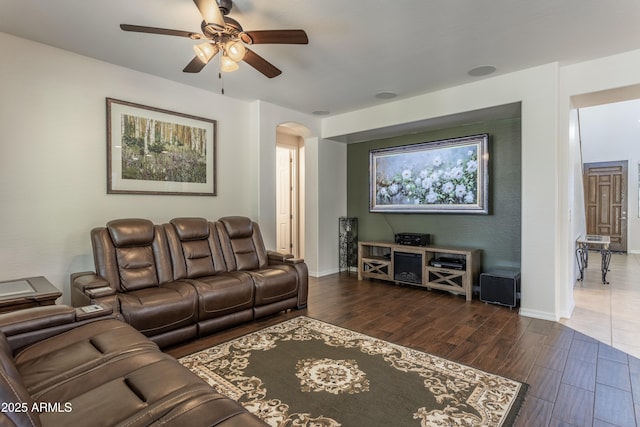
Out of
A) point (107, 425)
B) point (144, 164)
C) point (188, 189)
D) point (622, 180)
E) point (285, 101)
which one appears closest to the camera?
A: point (107, 425)

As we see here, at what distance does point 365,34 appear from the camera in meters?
2.80

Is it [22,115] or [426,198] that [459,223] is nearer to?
[426,198]

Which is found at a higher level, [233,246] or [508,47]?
[508,47]

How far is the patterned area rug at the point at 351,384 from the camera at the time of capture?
1865 millimetres

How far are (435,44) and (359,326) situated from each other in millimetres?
2720

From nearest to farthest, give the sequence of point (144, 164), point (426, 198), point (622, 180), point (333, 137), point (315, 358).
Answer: point (315, 358) < point (144, 164) < point (426, 198) < point (333, 137) < point (622, 180)

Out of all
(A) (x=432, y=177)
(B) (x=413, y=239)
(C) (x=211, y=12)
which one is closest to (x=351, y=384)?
(C) (x=211, y=12)

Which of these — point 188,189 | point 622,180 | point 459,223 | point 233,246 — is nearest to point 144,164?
point 188,189

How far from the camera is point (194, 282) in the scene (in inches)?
121

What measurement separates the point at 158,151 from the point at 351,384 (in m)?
3.23

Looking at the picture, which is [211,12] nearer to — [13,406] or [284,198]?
[13,406]

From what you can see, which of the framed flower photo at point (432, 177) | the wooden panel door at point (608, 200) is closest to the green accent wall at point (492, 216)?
the framed flower photo at point (432, 177)

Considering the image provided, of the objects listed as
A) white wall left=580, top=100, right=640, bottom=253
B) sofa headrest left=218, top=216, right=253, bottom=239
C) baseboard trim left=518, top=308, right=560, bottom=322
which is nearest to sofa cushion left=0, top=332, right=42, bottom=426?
sofa headrest left=218, top=216, right=253, bottom=239

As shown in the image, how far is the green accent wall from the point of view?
4.25 m
